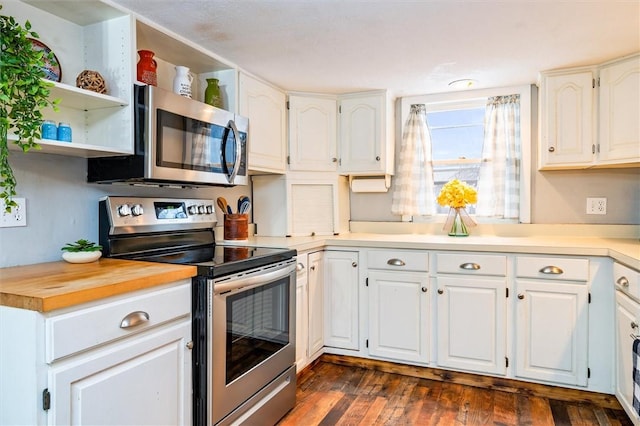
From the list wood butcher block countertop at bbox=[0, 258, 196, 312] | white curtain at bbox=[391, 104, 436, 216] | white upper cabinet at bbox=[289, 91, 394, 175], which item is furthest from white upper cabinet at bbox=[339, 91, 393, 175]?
wood butcher block countertop at bbox=[0, 258, 196, 312]

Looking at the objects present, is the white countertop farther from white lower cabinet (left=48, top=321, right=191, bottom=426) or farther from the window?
white lower cabinet (left=48, top=321, right=191, bottom=426)

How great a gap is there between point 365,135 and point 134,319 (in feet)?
7.18

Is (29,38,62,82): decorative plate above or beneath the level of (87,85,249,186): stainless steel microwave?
above

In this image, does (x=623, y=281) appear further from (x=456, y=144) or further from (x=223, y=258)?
(x=223, y=258)

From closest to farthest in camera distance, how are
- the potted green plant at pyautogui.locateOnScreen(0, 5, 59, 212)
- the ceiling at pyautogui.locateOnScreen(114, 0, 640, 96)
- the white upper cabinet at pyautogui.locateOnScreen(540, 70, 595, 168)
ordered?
1. the potted green plant at pyautogui.locateOnScreen(0, 5, 59, 212)
2. the ceiling at pyautogui.locateOnScreen(114, 0, 640, 96)
3. the white upper cabinet at pyautogui.locateOnScreen(540, 70, 595, 168)

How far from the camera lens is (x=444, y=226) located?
10.2ft

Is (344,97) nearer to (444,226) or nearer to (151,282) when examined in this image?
(444,226)

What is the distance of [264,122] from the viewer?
8.82ft

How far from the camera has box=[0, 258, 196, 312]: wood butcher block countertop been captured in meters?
1.11

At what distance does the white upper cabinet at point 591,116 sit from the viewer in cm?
233

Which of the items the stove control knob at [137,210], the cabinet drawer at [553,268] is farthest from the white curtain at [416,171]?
the stove control knob at [137,210]

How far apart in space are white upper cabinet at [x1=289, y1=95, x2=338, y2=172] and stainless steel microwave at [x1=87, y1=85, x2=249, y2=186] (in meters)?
0.77

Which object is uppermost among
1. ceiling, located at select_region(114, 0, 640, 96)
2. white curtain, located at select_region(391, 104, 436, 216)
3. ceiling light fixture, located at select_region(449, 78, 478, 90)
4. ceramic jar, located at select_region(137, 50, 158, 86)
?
ceiling light fixture, located at select_region(449, 78, 478, 90)

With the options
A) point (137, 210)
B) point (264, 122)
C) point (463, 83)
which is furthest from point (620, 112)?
point (137, 210)
